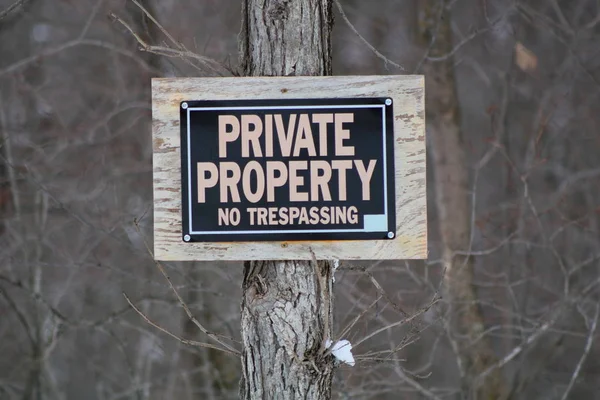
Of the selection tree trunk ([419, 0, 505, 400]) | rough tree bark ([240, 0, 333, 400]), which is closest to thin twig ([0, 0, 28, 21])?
tree trunk ([419, 0, 505, 400])

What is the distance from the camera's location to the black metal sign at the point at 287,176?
6.01 feet

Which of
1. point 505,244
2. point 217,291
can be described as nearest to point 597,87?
point 505,244

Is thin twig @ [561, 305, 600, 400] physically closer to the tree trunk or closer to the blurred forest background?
the blurred forest background

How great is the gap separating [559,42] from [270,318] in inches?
148

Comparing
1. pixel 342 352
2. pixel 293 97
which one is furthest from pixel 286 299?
pixel 293 97

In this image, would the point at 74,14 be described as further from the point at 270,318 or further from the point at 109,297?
the point at 270,318

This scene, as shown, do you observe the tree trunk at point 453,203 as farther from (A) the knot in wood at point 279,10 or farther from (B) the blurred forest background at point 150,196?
(A) the knot in wood at point 279,10

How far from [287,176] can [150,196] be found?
319 centimetres

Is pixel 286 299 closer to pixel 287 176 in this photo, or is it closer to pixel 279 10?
pixel 287 176

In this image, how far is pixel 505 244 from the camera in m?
4.92

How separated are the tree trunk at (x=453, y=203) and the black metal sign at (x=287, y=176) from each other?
3.09m

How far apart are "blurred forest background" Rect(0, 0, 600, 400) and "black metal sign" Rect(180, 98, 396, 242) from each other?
3.02 m

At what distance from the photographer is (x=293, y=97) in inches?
72.7

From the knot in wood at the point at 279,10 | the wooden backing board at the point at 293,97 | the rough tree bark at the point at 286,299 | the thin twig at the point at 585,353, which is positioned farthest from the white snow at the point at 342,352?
the thin twig at the point at 585,353
